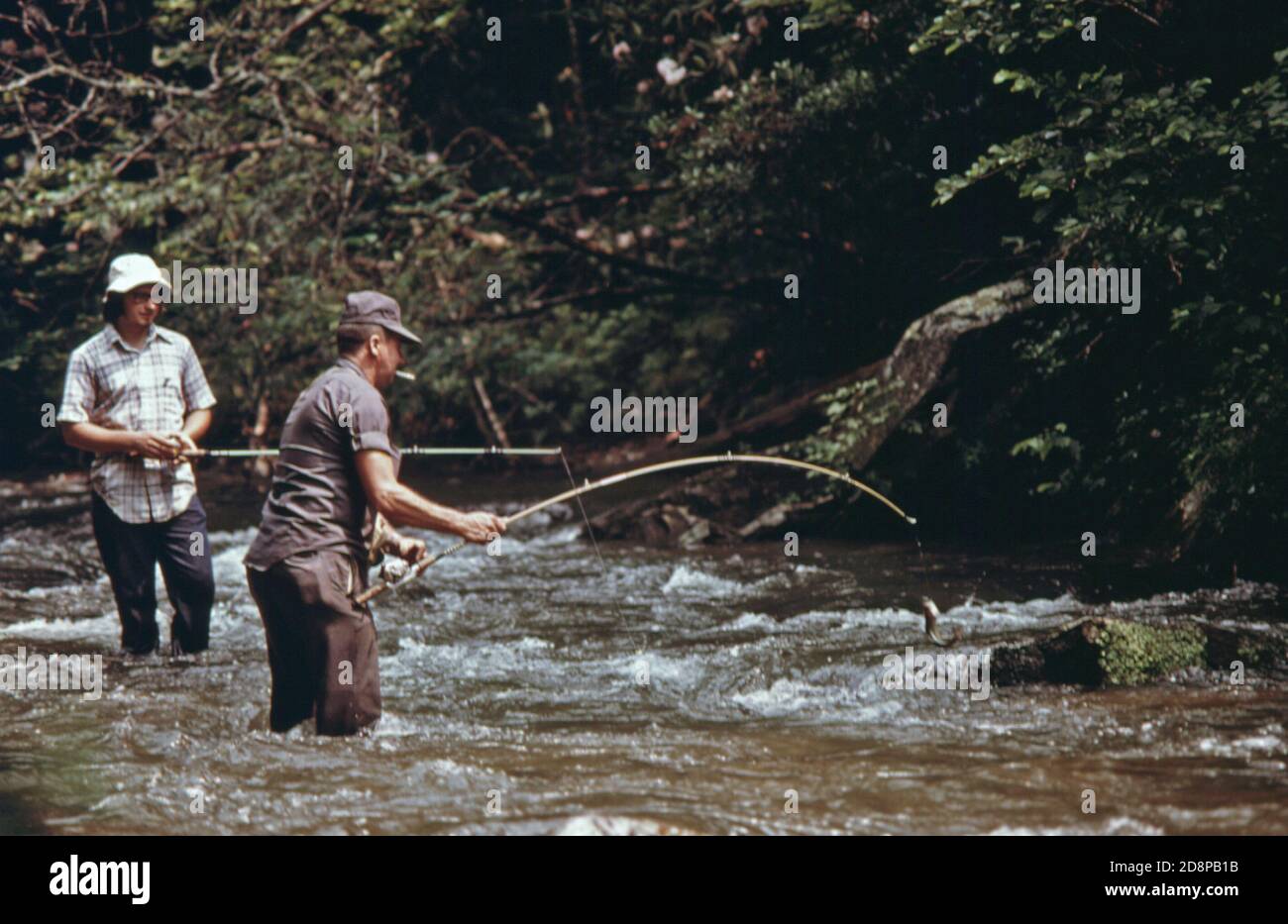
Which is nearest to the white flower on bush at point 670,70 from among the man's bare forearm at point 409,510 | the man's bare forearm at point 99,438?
the man's bare forearm at point 99,438

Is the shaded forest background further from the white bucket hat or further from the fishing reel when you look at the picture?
the white bucket hat

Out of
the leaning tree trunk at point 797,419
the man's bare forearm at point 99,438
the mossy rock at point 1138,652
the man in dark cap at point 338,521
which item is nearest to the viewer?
the man in dark cap at point 338,521

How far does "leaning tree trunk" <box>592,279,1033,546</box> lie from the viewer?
11273 millimetres

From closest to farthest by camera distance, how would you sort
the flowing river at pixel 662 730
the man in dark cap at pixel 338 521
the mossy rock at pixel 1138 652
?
the flowing river at pixel 662 730
the man in dark cap at pixel 338 521
the mossy rock at pixel 1138 652

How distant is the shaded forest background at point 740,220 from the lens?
8.24m

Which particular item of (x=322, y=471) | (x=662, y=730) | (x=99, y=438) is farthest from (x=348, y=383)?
(x=99, y=438)

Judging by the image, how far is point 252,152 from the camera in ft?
46.4

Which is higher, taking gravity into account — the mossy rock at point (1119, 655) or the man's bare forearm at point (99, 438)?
the man's bare forearm at point (99, 438)

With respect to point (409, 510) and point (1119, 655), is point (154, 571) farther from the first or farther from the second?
point (1119, 655)

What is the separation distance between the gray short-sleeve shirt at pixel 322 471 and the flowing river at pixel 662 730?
76 cm

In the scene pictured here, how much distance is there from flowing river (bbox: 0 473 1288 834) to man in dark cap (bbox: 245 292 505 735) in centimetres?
26

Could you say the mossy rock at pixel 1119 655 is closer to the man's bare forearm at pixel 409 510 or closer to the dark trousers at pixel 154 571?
the man's bare forearm at pixel 409 510
